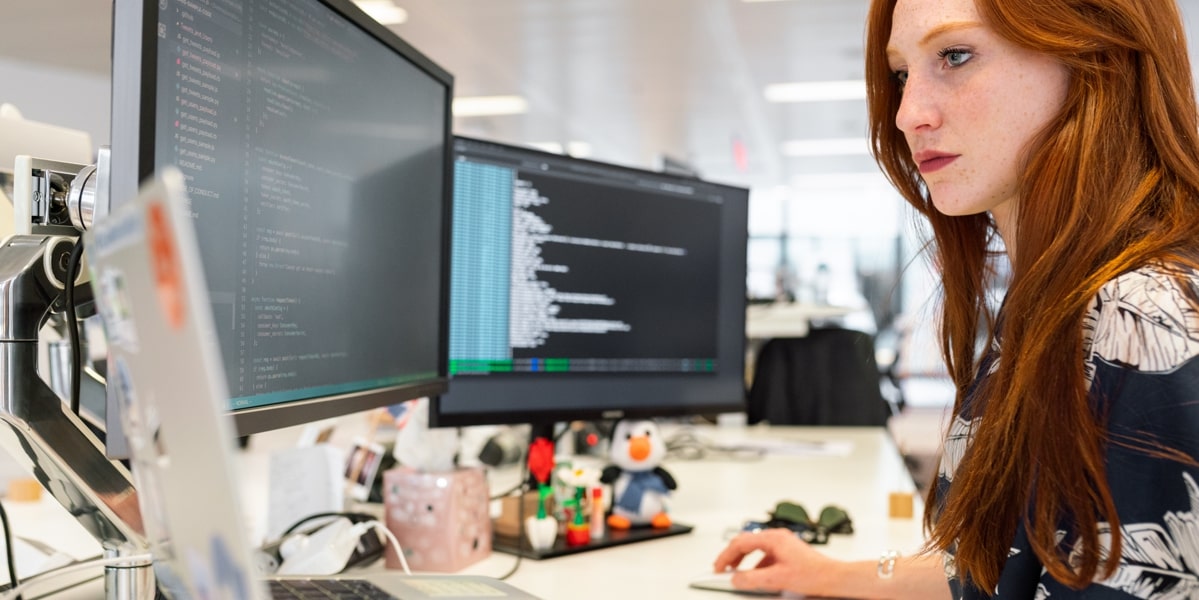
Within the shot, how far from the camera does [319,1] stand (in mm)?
783

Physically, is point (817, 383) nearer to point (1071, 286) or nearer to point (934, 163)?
point (934, 163)

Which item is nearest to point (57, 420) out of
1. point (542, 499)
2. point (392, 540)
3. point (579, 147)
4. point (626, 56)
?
point (392, 540)

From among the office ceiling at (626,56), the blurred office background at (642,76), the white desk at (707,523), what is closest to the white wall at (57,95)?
the blurred office background at (642,76)

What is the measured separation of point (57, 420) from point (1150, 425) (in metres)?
0.73

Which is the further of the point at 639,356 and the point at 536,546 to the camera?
the point at 639,356

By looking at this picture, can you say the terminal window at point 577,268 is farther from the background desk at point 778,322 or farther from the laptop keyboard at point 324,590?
the background desk at point 778,322

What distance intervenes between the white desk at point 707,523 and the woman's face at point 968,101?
485 millimetres

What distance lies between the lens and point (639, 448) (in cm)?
129

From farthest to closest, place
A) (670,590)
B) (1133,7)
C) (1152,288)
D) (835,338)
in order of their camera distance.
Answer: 1. (835,338)
2. (670,590)
3. (1133,7)
4. (1152,288)

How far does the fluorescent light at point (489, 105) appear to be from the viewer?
709 centimetres

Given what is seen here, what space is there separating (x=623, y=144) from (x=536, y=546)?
8076 millimetres

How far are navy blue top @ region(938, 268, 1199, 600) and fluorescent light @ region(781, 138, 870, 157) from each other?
8374 mm

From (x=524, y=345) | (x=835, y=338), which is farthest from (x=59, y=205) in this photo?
(x=835, y=338)

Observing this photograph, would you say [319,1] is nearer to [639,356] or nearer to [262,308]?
[262,308]
